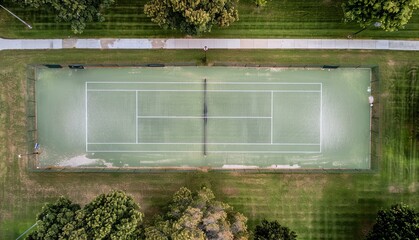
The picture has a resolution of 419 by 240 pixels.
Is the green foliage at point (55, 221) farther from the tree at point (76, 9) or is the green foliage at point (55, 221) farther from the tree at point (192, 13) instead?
the tree at point (192, 13)

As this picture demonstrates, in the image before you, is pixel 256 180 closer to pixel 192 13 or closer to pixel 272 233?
pixel 272 233

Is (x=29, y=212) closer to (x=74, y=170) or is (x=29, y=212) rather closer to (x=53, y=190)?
(x=53, y=190)

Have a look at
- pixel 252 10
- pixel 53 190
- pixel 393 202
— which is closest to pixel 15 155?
pixel 53 190

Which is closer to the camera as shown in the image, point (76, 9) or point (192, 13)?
point (192, 13)

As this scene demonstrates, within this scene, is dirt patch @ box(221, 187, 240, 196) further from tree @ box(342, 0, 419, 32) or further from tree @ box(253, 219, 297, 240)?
tree @ box(342, 0, 419, 32)

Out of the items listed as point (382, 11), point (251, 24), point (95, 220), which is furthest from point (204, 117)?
point (382, 11)
